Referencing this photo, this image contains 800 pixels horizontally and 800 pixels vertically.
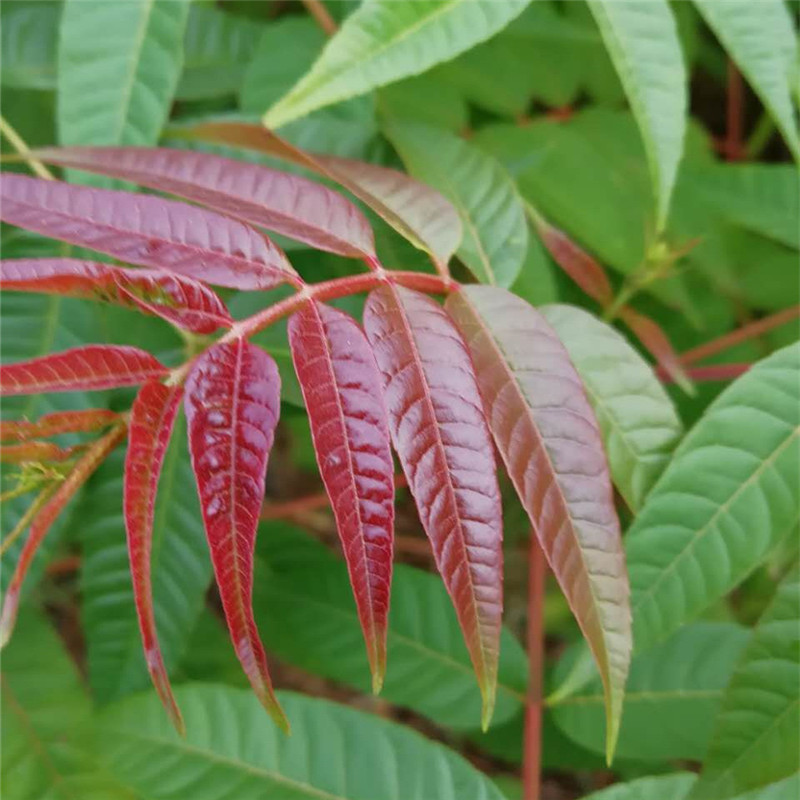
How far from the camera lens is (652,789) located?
2.02ft

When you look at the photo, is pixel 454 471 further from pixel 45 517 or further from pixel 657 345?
pixel 657 345

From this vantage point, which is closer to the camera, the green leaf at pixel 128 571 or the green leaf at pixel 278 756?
the green leaf at pixel 278 756

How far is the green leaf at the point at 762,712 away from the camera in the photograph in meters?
0.57

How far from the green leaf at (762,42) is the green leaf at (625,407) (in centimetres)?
20

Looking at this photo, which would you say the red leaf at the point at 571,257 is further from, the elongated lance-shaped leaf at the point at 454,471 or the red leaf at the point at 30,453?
the red leaf at the point at 30,453

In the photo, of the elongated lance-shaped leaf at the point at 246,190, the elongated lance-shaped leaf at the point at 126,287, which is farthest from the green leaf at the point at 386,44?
the elongated lance-shaped leaf at the point at 126,287

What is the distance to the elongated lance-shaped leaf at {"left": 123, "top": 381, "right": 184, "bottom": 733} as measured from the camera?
44 cm

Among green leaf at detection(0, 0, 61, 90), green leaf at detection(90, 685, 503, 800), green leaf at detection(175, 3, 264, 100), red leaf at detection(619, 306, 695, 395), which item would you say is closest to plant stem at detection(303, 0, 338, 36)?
green leaf at detection(175, 3, 264, 100)

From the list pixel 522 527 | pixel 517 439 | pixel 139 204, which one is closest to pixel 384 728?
pixel 517 439

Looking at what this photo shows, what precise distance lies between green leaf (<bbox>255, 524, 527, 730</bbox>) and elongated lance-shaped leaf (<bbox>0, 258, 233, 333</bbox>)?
17.0 inches

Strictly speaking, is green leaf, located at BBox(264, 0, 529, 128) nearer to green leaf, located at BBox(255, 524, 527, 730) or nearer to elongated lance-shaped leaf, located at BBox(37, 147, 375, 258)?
elongated lance-shaped leaf, located at BBox(37, 147, 375, 258)

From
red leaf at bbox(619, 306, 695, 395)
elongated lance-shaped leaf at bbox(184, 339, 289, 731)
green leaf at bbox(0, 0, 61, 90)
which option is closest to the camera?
elongated lance-shaped leaf at bbox(184, 339, 289, 731)

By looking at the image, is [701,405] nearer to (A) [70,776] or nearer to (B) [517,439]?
(B) [517,439]

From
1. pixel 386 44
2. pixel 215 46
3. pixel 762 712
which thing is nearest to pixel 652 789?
pixel 762 712
